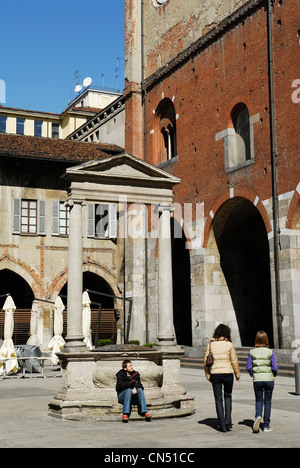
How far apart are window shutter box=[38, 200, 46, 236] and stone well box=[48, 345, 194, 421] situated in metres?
17.5

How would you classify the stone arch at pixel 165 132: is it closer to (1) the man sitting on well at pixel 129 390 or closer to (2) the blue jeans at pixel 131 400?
(1) the man sitting on well at pixel 129 390

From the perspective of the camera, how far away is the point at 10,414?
9.89 metres

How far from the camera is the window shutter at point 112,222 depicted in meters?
28.7

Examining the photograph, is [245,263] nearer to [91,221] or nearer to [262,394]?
[91,221]

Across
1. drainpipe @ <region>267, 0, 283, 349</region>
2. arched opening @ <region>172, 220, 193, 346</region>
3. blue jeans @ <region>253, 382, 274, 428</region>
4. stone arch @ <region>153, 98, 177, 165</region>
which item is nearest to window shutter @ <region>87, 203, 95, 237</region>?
stone arch @ <region>153, 98, 177, 165</region>

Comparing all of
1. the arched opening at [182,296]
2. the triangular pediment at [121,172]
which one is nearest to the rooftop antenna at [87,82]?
the arched opening at [182,296]

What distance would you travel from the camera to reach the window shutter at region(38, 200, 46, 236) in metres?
27.4

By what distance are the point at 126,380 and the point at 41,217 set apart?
62.7 feet

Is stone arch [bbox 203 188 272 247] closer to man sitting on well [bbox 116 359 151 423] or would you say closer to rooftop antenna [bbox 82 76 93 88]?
man sitting on well [bbox 116 359 151 423]

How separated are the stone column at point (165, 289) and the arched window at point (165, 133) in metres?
14.6

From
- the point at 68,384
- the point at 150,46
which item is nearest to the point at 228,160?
the point at 150,46

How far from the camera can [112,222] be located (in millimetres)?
28781

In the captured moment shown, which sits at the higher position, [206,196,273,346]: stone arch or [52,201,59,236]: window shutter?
[52,201,59,236]: window shutter
